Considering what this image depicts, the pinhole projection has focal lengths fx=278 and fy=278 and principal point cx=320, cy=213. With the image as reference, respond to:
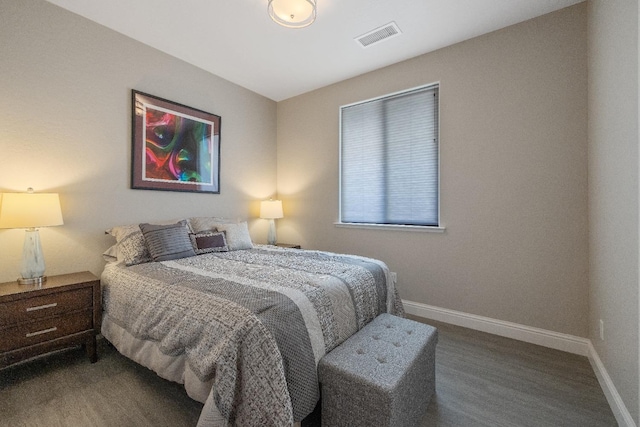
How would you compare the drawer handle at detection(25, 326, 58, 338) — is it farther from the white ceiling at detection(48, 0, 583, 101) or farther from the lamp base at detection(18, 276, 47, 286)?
the white ceiling at detection(48, 0, 583, 101)

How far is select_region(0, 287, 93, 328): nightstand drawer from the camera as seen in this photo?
1.73 metres

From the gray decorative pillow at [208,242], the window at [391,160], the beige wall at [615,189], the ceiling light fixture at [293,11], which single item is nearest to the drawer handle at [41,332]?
the gray decorative pillow at [208,242]

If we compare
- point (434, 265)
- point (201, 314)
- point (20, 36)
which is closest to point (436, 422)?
point (201, 314)

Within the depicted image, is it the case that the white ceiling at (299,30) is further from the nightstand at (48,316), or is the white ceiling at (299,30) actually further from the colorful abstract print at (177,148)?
the nightstand at (48,316)

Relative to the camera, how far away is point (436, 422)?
4.85 feet

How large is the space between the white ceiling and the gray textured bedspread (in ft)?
6.79

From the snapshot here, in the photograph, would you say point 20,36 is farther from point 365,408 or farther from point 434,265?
point 434,265

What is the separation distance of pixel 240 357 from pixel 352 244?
2417mm

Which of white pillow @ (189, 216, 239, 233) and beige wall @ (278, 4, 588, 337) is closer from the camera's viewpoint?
beige wall @ (278, 4, 588, 337)

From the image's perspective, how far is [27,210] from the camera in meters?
1.85

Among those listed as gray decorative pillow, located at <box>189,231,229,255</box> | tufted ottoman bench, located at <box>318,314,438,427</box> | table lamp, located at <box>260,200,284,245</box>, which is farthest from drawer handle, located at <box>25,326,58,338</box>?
table lamp, located at <box>260,200,284,245</box>

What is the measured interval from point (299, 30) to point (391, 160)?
5.26 feet

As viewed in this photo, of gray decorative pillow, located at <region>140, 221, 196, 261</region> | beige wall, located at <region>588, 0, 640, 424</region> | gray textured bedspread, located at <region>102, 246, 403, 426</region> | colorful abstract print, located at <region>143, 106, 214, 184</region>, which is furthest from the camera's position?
colorful abstract print, located at <region>143, 106, 214, 184</region>

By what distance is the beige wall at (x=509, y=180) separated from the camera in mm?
2199
